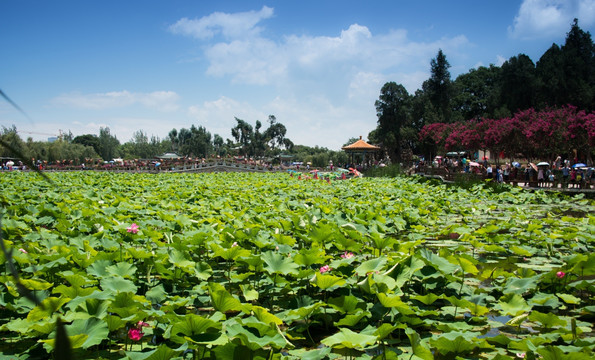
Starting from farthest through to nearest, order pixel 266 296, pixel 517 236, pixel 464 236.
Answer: pixel 517 236
pixel 464 236
pixel 266 296

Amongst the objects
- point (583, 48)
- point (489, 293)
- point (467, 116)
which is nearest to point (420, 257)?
point (489, 293)

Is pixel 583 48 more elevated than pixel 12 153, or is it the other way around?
pixel 583 48

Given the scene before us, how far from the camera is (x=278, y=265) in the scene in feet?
8.27

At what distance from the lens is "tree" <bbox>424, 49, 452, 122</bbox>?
35844 millimetres

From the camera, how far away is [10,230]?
3.67 meters

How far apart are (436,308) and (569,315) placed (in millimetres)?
740

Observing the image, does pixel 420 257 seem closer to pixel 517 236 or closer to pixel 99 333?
pixel 99 333

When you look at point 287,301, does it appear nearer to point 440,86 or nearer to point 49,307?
point 49,307

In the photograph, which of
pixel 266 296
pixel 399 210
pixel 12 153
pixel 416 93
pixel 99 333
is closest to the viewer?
pixel 12 153

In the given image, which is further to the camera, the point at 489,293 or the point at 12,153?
the point at 489,293

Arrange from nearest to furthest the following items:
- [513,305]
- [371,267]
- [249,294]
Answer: [513,305] → [249,294] → [371,267]

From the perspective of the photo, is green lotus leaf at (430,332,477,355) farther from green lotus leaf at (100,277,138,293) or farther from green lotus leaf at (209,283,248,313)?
green lotus leaf at (100,277,138,293)

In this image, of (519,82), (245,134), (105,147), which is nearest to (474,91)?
(519,82)

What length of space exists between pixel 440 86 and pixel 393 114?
14.9ft
